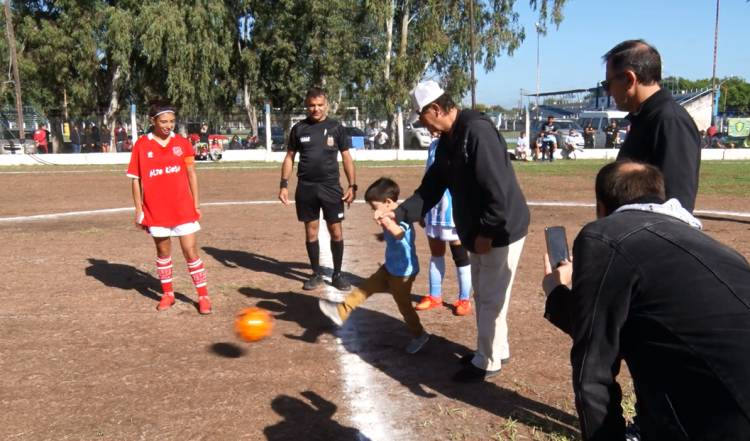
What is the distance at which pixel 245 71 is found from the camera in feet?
139

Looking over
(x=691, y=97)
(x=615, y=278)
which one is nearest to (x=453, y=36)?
(x=691, y=97)

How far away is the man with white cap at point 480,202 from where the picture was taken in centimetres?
377

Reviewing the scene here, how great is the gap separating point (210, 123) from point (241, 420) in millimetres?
37925

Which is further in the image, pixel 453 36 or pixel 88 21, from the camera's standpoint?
pixel 453 36

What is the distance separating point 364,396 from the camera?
13.3ft

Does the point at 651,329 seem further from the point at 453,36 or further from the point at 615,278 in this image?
the point at 453,36

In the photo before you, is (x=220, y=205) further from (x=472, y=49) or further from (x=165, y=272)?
(x=472, y=49)

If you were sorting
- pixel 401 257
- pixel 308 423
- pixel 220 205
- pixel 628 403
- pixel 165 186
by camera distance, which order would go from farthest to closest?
1. pixel 220 205
2. pixel 165 186
3. pixel 401 257
4. pixel 628 403
5. pixel 308 423

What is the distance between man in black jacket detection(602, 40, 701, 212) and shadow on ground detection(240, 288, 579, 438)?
1.56 m

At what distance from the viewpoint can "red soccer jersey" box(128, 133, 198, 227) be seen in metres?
5.70

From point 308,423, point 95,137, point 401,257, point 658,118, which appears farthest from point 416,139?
point 658,118

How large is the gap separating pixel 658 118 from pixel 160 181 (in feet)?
14.1

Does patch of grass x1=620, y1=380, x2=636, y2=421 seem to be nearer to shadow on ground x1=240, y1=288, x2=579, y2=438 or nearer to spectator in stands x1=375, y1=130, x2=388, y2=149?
shadow on ground x1=240, y1=288, x2=579, y2=438

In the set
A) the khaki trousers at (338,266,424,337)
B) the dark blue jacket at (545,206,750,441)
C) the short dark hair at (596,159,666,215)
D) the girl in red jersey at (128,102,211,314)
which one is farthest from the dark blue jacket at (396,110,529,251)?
the girl in red jersey at (128,102,211,314)
